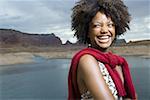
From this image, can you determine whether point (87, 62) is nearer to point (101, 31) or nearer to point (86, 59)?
point (86, 59)

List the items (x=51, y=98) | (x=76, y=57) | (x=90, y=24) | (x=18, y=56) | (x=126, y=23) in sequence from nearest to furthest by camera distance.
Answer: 1. (x=76, y=57)
2. (x=90, y=24)
3. (x=126, y=23)
4. (x=51, y=98)
5. (x=18, y=56)

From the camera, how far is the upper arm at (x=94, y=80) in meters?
1.21

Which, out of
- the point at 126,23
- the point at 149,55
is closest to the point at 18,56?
the point at 149,55

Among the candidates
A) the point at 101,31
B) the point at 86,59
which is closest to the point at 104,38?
the point at 101,31

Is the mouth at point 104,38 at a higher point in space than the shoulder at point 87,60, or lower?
higher

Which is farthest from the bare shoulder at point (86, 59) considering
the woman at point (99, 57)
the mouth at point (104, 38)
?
the mouth at point (104, 38)

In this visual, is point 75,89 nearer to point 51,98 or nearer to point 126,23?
point 126,23

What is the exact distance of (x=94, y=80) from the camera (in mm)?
1219

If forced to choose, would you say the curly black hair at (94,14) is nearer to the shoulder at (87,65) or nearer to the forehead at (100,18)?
the forehead at (100,18)

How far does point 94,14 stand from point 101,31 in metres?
0.07

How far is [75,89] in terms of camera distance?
135 centimetres

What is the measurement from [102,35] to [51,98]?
12917mm

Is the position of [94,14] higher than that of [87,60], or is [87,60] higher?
[94,14]

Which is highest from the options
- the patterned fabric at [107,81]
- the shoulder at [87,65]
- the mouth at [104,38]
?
the mouth at [104,38]
